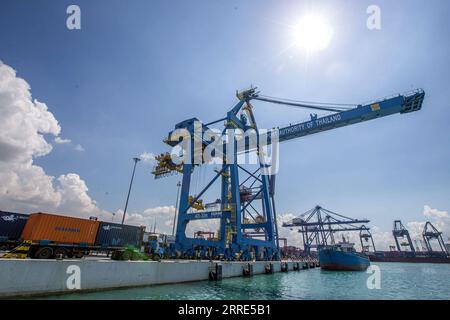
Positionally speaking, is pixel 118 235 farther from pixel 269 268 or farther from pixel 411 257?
pixel 411 257

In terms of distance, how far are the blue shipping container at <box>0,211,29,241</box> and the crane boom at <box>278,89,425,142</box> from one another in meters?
23.5

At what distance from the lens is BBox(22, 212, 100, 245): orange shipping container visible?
46.6ft

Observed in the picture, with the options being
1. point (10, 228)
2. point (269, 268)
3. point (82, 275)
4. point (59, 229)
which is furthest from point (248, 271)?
point (10, 228)

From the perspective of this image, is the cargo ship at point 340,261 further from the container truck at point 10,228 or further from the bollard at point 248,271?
the container truck at point 10,228

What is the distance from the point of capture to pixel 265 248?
2744cm

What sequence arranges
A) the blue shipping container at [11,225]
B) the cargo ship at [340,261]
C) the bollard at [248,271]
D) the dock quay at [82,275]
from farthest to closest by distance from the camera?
the cargo ship at [340,261] < the bollard at [248,271] < the blue shipping container at [11,225] < the dock quay at [82,275]

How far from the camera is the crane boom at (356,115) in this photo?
64.6ft

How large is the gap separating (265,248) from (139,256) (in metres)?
17.8

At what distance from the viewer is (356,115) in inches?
851

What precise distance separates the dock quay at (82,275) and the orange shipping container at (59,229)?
582 centimetres

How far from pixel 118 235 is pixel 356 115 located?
79.0ft

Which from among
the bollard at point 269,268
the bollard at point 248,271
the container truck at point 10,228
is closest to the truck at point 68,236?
the container truck at point 10,228
